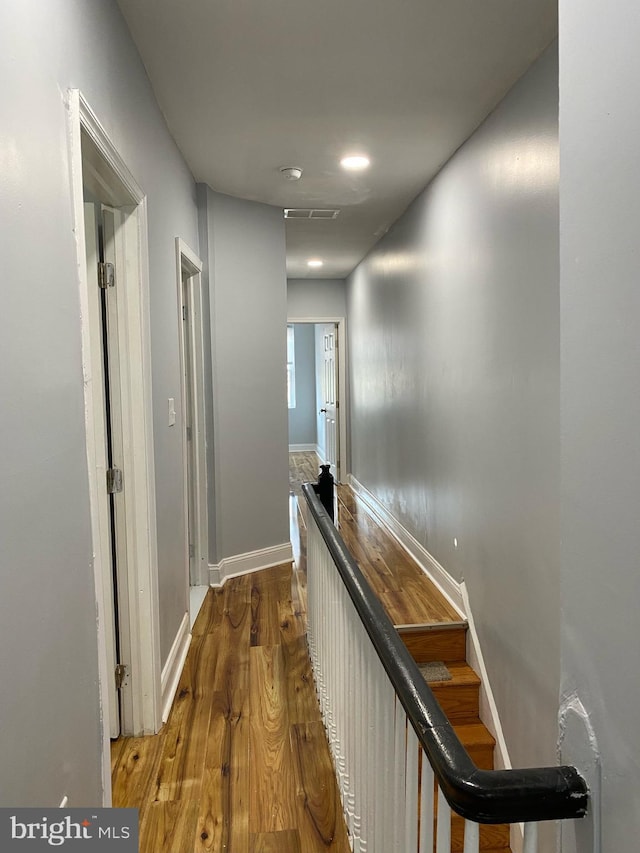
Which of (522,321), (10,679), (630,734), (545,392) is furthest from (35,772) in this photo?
(522,321)

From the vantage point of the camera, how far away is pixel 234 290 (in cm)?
430

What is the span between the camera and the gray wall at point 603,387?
0.73 metres

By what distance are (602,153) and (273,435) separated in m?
3.91

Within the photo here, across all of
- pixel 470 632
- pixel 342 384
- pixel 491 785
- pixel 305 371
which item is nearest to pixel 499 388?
pixel 470 632

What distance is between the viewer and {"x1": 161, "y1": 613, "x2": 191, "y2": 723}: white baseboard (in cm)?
262

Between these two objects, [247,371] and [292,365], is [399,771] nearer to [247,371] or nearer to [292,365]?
[247,371]

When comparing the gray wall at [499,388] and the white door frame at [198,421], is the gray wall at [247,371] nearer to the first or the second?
the white door frame at [198,421]

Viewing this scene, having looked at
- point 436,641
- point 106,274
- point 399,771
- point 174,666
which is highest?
point 106,274

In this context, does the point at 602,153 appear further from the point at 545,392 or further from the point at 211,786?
the point at 211,786

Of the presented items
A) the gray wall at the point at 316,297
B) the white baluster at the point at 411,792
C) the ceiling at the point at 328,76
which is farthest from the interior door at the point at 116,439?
the gray wall at the point at 316,297

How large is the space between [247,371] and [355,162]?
1576 mm

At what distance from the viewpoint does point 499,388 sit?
2836 mm
